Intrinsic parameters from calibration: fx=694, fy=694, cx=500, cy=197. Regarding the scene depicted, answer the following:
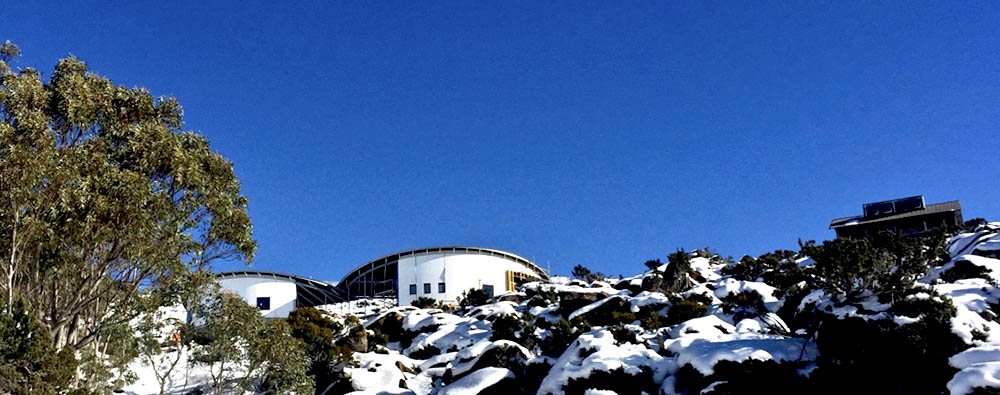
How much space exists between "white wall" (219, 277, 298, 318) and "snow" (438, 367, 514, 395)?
46753 millimetres

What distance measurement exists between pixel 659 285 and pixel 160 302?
37037 millimetres

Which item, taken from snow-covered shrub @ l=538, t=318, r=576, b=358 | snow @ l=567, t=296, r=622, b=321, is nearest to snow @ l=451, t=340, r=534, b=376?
snow-covered shrub @ l=538, t=318, r=576, b=358

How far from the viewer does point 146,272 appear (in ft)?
82.2

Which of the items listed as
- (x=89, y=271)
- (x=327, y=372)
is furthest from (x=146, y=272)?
(x=327, y=372)

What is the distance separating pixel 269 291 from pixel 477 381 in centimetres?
5049

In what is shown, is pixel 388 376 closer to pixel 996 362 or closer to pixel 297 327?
pixel 297 327

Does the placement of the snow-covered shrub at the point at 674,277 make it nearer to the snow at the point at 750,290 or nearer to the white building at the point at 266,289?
the snow at the point at 750,290

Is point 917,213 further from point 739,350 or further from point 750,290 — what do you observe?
point 739,350

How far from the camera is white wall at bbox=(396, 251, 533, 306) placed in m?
75.9

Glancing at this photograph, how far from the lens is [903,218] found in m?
70.4

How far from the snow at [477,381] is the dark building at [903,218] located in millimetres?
49779

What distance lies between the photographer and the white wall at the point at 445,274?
249 feet

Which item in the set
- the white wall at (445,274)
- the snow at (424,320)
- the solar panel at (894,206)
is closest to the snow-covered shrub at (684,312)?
the snow at (424,320)

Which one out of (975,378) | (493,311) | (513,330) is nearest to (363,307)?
(493,311)
